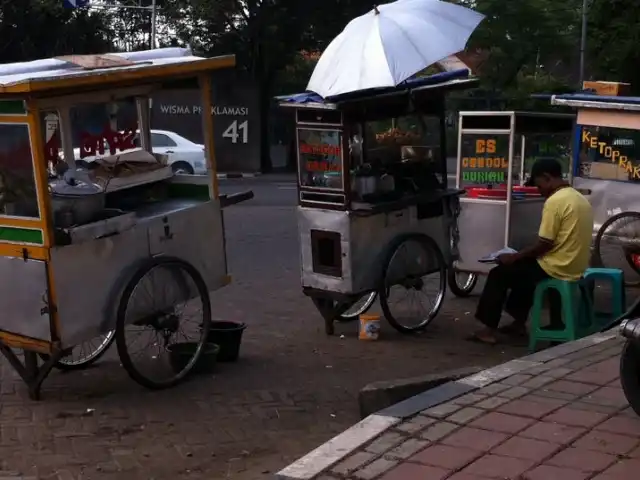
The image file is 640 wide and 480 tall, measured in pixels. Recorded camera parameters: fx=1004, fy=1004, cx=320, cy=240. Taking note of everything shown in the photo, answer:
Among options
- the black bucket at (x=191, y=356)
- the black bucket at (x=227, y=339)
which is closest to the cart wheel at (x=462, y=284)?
the black bucket at (x=227, y=339)

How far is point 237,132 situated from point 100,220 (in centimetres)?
2279

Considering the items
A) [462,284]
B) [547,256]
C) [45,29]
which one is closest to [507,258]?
[547,256]

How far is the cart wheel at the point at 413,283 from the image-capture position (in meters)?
7.96

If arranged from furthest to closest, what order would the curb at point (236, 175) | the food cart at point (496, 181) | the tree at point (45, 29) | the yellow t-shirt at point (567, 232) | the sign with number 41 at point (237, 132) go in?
the sign with number 41 at point (237, 132) → the tree at point (45, 29) → the curb at point (236, 175) → the food cart at point (496, 181) → the yellow t-shirt at point (567, 232)

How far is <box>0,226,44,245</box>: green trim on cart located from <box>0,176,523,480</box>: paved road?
41.5 inches

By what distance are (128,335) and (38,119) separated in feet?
6.11

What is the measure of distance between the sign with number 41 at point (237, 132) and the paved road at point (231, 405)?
19.9m

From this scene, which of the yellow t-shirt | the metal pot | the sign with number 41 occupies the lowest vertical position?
the sign with number 41

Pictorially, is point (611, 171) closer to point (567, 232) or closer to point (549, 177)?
point (549, 177)

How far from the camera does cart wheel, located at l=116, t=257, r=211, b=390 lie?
630cm

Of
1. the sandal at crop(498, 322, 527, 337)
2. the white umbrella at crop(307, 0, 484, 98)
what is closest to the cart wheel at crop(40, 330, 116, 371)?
the white umbrella at crop(307, 0, 484, 98)

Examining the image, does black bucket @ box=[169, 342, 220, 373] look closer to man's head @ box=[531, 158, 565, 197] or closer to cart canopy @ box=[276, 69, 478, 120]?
cart canopy @ box=[276, 69, 478, 120]

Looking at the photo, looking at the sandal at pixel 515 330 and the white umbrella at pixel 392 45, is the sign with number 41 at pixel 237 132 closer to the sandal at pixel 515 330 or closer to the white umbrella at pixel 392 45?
the white umbrella at pixel 392 45

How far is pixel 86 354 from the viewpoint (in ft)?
23.3
